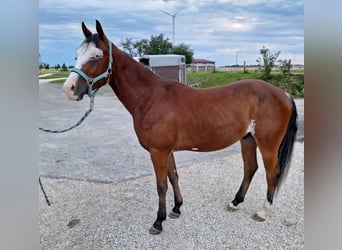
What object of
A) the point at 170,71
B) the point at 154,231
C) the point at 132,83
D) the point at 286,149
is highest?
the point at 170,71

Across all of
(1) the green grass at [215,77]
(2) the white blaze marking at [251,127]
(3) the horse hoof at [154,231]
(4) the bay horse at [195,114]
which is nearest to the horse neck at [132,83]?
(4) the bay horse at [195,114]

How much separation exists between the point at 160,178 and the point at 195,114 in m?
0.37

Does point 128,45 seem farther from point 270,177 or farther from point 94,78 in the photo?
point 270,177

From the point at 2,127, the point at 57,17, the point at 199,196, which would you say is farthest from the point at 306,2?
the point at 199,196

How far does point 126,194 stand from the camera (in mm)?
1824

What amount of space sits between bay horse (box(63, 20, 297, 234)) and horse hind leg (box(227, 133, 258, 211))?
0.14 m

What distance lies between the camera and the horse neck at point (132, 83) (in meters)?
1.28

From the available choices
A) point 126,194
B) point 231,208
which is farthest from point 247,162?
point 126,194

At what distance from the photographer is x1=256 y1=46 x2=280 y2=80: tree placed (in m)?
1.44

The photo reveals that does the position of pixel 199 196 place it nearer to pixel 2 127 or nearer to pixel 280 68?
pixel 280 68

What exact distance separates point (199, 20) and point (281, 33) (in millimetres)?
443

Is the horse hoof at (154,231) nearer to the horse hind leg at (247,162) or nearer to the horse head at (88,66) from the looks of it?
the horse hind leg at (247,162)

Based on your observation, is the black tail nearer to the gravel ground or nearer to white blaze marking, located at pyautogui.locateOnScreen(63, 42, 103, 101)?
the gravel ground

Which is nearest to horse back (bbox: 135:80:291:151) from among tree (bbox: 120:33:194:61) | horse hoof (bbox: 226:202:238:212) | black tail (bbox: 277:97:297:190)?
black tail (bbox: 277:97:297:190)
